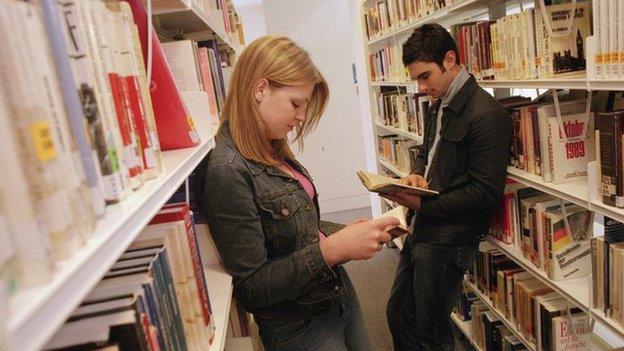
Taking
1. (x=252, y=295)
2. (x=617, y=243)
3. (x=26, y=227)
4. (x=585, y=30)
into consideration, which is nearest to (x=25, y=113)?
(x=26, y=227)

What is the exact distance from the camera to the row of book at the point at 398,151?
126 inches

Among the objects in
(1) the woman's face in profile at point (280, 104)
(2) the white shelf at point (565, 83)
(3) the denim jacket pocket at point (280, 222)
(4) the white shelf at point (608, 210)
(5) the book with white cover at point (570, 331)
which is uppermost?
(1) the woman's face in profile at point (280, 104)

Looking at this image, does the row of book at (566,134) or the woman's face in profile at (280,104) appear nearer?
the woman's face in profile at (280,104)

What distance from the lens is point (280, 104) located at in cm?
116

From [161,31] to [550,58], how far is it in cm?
138

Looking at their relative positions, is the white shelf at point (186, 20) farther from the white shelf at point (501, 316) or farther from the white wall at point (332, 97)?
the white wall at point (332, 97)

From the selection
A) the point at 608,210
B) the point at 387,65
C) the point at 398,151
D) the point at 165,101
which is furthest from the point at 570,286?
the point at 387,65

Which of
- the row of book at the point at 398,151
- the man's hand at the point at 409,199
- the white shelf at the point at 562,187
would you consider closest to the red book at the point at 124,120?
the white shelf at the point at 562,187

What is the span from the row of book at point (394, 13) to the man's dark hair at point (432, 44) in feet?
0.68

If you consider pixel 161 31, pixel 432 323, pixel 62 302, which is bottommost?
pixel 432 323

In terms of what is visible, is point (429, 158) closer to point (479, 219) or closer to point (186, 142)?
point (479, 219)

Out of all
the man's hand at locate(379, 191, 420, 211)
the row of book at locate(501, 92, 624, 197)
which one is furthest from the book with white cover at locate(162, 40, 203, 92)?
the row of book at locate(501, 92, 624, 197)

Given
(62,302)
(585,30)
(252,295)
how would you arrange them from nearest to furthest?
1. (62,302)
2. (252,295)
3. (585,30)

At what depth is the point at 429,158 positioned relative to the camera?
2.15 meters
